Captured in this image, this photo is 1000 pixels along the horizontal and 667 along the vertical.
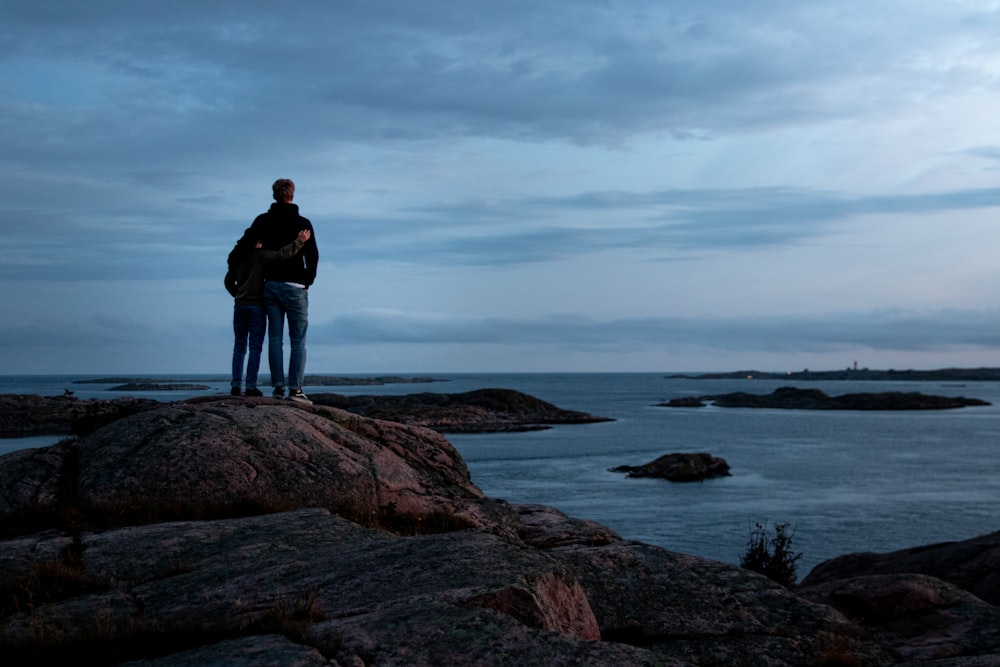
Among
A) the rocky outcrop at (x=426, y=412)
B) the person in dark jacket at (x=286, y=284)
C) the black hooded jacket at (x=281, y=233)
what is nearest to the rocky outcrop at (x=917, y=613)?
the person in dark jacket at (x=286, y=284)

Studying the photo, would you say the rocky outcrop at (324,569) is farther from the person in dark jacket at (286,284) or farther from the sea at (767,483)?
the sea at (767,483)

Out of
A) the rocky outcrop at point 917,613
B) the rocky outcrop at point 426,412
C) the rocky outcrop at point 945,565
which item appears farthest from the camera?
the rocky outcrop at point 426,412

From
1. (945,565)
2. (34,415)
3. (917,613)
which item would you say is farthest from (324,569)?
(34,415)

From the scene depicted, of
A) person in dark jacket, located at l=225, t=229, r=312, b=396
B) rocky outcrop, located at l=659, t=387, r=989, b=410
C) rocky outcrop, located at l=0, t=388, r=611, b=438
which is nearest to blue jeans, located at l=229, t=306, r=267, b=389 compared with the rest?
person in dark jacket, located at l=225, t=229, r=312, b=396

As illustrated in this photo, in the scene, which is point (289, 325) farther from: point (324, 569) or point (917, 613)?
point (917, 613)

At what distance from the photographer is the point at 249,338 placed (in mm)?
14461

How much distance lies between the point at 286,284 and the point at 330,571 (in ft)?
25.4

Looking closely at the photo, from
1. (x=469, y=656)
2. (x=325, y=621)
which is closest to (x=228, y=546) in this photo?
(x=325, y=621)

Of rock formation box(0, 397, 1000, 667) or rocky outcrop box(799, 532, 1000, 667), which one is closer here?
rock formation box(0, 397, 1000, 667)

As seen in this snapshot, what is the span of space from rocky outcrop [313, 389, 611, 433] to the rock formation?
64.2m

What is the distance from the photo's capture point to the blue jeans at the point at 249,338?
46.6 feet

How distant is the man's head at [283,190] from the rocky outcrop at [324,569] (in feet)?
10.6

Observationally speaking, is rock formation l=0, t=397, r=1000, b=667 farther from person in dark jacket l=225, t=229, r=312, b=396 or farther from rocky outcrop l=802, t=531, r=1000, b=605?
rocky outcrop l=802, t=531, r=1000, b=605

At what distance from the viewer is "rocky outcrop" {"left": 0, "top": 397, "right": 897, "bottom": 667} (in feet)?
18.1
